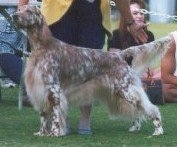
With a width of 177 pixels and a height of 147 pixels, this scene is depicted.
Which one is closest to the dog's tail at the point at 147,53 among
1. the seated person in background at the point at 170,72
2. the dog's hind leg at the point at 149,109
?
the dog's hind leg at the point at 149,109

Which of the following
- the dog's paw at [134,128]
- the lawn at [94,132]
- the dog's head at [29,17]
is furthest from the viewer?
the dog's paw at [134,128]

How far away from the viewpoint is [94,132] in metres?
6.95

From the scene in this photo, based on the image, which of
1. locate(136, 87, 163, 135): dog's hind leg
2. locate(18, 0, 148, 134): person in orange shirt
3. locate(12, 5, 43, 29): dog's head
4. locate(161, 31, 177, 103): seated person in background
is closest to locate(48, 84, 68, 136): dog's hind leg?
locate(18, 0, 148, 134): person in orange shirt

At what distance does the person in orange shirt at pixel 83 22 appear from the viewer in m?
6.74

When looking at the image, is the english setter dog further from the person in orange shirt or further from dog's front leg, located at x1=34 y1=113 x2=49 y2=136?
the person in orange shirt

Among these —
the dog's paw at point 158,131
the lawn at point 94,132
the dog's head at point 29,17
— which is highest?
the dog's head at point 29,17

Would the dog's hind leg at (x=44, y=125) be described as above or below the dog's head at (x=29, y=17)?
below

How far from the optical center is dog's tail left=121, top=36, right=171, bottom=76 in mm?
6828

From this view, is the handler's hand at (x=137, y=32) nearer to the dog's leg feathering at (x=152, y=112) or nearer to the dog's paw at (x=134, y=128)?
the dog's leg feathering at (x=152, y=112)

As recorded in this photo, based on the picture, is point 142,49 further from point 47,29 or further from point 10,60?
point 10,60

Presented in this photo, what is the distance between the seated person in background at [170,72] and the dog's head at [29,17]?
9.10 feet

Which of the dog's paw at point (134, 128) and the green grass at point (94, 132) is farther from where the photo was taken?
the dog's paw at point (134, 128)

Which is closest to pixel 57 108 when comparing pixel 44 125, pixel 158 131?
pixel 44 125

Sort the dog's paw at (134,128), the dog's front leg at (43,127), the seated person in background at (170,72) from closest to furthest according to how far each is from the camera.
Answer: the dog's front leg at (43,127) < the dog's paw at (134,128) < the seated person in background at (170,72)
